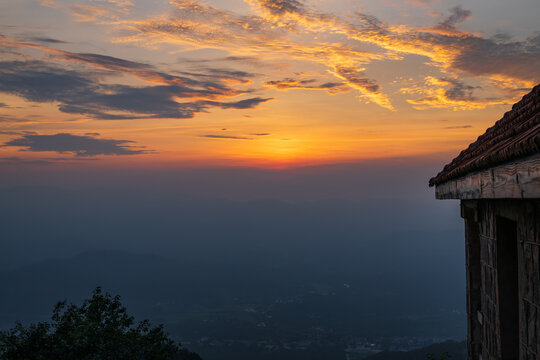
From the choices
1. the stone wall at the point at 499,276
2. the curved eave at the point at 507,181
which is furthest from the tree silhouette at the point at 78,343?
the curved eave at the point at 507,181

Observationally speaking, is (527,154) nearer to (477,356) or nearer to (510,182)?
(510,182)

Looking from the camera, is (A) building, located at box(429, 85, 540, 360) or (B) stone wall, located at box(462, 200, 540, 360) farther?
(B) stone wall, located at box(462, 200, 540, 360)

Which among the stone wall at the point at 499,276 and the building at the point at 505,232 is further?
the stone wall at the point at 499,276

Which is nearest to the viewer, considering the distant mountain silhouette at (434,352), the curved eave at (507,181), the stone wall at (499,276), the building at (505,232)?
the curved eave at (507,181)

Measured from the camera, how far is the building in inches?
138

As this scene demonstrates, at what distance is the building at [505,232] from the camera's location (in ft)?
11.5

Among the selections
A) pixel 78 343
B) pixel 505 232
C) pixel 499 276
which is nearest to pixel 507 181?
pixel 505 232

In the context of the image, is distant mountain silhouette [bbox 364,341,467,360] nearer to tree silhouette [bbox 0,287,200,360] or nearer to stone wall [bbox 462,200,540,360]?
tree silhouette [bbox 0,287,200,360]

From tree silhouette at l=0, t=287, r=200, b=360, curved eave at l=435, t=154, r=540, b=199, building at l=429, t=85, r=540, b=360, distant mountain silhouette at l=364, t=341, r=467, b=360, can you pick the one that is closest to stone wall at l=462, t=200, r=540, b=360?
building at l=429, t=85, r=540, b=360

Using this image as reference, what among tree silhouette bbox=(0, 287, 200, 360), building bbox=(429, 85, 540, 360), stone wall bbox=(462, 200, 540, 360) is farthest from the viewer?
tree silhouette bbox=(0, 287, 200, 360)

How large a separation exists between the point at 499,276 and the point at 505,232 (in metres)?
0.57

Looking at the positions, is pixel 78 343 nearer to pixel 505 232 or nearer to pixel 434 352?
pixel 505 232

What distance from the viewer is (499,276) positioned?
533 centimetres

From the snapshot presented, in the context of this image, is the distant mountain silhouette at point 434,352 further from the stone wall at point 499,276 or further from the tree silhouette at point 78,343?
the stone wall at point 499,276
